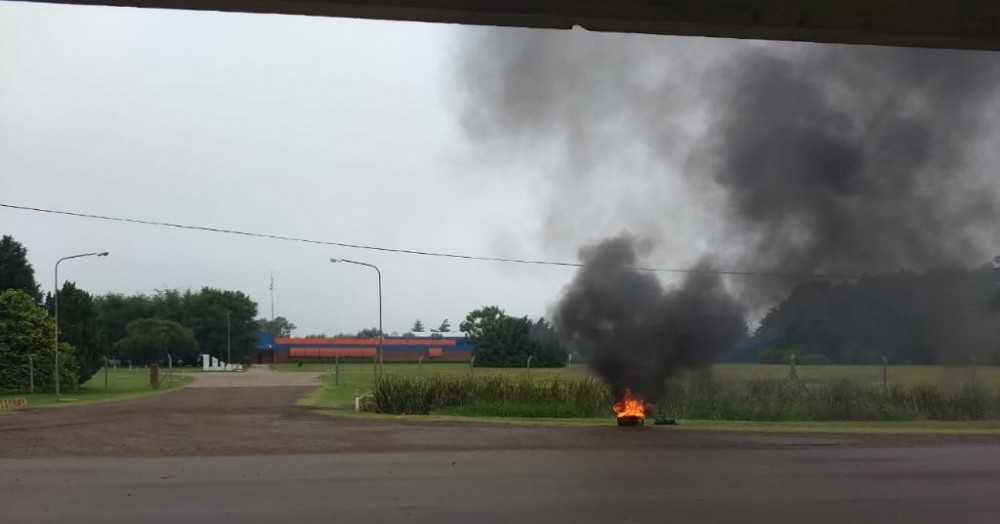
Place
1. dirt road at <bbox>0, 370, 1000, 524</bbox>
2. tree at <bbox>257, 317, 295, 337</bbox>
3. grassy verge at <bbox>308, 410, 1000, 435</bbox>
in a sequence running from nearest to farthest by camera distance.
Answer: dirt road at <bbox>0, 370, 1000, 524</bbox>, grassy verge at <bbox>308, 410, 1000, 435</bbox>, tree at <bbox>257, 317, 295, 337</bbox>

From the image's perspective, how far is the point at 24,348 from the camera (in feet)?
115

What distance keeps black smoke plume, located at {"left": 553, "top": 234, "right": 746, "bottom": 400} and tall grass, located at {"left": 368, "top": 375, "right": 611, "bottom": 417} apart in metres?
1.30

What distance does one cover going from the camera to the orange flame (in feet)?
57.6

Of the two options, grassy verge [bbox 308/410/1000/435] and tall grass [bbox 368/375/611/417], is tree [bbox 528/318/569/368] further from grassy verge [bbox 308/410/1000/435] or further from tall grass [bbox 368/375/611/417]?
grassy verge [bbox 308/410/1000/435]

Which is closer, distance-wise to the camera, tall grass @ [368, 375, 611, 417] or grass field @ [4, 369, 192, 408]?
tall grass @ [368, 375, 611, 417]

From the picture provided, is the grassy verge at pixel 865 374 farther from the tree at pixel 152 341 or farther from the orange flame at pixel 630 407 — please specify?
the tree at pixel 152 341

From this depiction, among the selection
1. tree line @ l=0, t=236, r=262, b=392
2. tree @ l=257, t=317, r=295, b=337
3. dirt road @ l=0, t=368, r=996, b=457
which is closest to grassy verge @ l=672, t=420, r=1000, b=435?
dirt road @ l=0, t=368, r=996, b=457

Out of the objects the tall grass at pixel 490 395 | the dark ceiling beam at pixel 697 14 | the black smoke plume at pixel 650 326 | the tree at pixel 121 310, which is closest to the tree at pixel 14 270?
the tree at pixel 121 310

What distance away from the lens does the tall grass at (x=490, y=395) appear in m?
20.9

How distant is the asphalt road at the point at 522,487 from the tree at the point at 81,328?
28.2 meters

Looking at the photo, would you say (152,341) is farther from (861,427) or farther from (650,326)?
(861,427)

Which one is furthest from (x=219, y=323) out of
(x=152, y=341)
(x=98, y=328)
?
(x=98, y=328)

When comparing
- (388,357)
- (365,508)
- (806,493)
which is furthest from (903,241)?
(388,357)

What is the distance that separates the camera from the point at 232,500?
855cm
